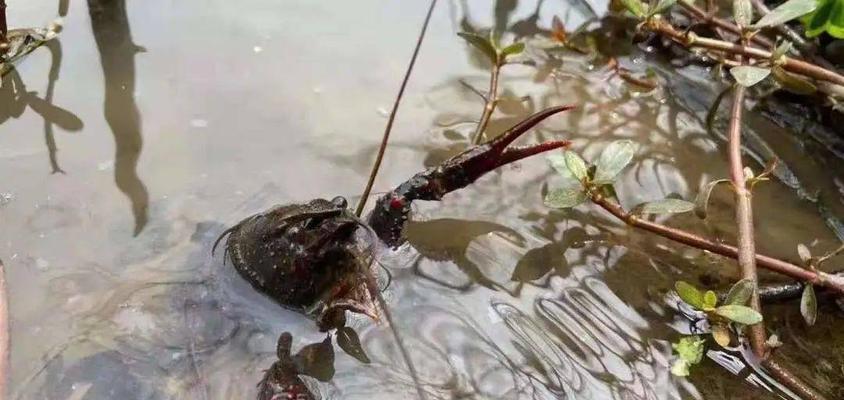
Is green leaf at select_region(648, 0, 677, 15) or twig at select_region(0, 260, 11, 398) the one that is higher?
green leaf at select_region(648, 0, 677, 15)

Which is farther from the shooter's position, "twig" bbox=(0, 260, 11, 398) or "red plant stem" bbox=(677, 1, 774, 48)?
"red plant stem" bbox=(677, 1, 774, 48)

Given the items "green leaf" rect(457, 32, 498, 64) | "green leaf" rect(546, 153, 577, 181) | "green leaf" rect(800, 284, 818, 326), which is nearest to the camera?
"green leaf" rect(800, 284, 818, 326)

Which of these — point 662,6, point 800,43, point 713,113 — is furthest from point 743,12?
point 800,43

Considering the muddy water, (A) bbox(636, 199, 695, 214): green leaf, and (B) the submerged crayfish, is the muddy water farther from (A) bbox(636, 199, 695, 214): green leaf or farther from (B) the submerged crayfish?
(A) bbox(636, 199, 695, 214): green leaf

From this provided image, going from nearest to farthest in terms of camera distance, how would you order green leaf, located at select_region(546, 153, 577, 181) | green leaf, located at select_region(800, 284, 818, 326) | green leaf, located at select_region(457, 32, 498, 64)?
1. green leaf, located at select_region(800, 284, 818, 326)
2. green leaf, located at select_region(546, 153, 577, 181)
3. green leaf, located at select_region(457, 32, 498, 64)

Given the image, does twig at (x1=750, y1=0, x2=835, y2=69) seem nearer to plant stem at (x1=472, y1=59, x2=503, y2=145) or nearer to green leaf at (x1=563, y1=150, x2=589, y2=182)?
plant stem at (x1=472, y1=59, x2=503, y2=145)

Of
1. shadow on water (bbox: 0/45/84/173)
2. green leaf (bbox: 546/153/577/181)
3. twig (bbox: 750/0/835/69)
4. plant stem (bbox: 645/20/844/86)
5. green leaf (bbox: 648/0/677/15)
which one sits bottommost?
shadow on water (bbox: 0/45/84/173)

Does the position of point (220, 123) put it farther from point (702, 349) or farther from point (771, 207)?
point (771, 207)

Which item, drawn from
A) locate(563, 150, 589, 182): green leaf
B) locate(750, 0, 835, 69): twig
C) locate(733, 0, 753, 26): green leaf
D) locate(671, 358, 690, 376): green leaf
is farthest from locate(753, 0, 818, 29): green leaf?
locate(671, 358, 690, 376): green leaf
